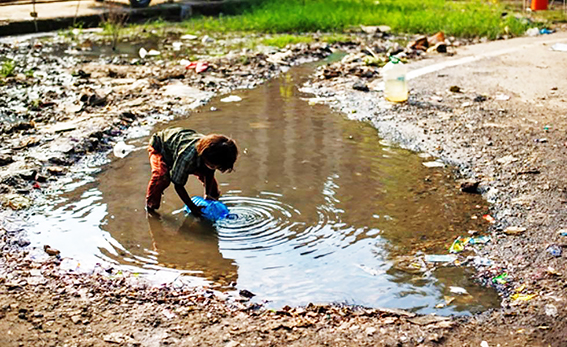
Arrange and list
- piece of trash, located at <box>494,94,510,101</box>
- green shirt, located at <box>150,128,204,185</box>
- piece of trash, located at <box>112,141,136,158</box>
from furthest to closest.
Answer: piece of trash, located at <box>494,94,510,101</box>
piece of trash, located at <box>112,141,136,158</box>
green shirt, located at <box>150,128,204,185</box>

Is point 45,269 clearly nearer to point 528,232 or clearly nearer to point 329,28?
point 528,232

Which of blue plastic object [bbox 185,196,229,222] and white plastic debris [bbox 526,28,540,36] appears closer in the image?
blue plastic object [bbox 185,196,229,222]

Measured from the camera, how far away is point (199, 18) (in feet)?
44.7

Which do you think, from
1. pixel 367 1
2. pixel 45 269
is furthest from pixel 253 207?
pixel 367 1

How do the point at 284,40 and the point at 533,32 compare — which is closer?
the point at 284,40

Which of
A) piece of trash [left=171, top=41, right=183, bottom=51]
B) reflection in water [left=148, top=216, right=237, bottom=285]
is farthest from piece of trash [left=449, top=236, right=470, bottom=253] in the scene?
piece of trash [left=171, top=41, right=183, bottom=51]

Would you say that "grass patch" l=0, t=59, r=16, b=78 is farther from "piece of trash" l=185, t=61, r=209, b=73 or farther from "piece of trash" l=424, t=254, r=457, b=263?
"piece of trash" l=424, t=254, r=457, b=263

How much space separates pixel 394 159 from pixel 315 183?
2.60ft

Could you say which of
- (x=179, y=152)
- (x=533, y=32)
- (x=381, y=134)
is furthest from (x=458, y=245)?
(x=533, y=32)

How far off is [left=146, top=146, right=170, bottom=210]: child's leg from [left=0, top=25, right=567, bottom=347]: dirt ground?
0.77 metres

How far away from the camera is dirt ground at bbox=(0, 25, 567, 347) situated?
320 cm

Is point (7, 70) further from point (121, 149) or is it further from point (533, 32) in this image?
point (533, 32)

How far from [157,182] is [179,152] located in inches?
10.9

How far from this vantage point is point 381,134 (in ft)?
20.4
